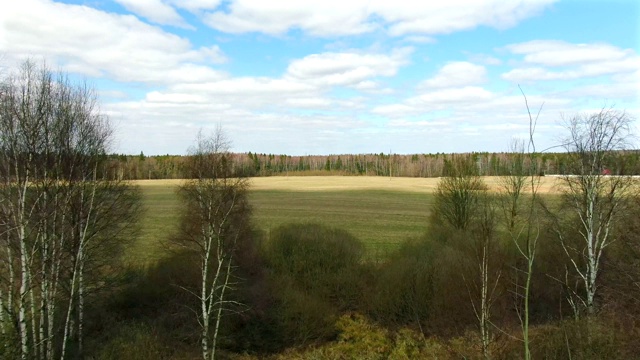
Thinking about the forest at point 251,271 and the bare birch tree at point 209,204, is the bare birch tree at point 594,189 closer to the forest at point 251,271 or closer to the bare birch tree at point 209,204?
the forest at point 251,271

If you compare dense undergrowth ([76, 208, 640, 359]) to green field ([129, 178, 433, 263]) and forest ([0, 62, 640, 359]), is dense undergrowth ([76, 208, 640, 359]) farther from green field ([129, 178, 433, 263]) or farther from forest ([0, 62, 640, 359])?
green field ([129, 178, 433, 263])

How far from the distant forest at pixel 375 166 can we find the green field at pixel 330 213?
6035mm

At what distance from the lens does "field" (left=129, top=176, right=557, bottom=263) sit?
140ft

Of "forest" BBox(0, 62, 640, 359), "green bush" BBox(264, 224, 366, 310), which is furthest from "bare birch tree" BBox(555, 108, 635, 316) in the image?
"green bush" BBox(264, 224, 366, 310)

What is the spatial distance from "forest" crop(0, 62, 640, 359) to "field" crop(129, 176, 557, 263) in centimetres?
383

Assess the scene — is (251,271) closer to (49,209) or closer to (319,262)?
(319,262)

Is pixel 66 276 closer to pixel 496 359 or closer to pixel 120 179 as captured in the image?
pixel 120 179

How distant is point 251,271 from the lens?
2880cm

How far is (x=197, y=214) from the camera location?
2408 cm

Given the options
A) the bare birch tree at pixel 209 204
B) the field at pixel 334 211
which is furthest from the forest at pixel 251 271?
the field at pixel 334 211

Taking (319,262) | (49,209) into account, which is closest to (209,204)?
(49,209)

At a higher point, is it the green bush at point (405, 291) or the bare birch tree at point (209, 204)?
the bare birch tree at point (209, 204)

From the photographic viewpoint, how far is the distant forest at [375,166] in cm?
2508

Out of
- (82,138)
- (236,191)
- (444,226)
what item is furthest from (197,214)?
(444,226)
